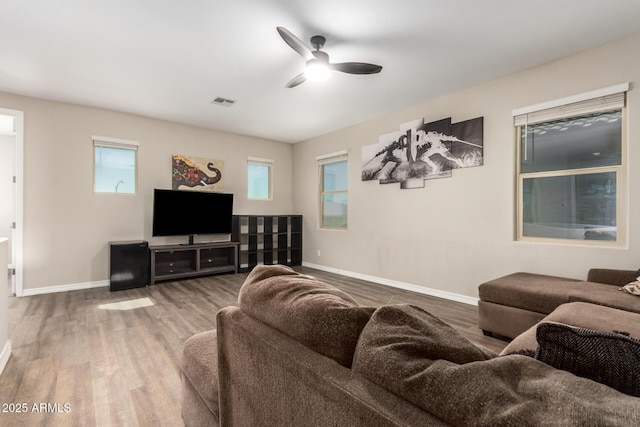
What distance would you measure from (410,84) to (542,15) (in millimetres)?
1457

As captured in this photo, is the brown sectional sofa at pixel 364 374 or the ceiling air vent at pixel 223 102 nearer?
the brown sectional sofa at pixel 364 374

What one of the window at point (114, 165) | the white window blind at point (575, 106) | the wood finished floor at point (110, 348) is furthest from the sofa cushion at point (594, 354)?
the window at point (114, 165)

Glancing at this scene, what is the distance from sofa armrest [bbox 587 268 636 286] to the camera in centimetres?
255

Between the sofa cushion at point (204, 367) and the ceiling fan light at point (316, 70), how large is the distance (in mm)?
2360

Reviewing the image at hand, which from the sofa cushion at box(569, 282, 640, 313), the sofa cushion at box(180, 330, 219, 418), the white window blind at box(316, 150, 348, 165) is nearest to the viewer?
the sofa cushion at box(180, 330, 219, 418)

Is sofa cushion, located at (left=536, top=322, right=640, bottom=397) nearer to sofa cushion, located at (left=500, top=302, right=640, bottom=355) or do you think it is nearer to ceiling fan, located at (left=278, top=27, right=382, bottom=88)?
sofa cushion, located at (left=500, top=302, right=640, bottom=355)

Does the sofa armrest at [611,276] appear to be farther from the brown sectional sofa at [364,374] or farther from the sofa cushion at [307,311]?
the sofa cushion at [307,311]

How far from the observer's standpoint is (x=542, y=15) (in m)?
2.40

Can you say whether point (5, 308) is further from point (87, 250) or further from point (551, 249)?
point (551, 249)

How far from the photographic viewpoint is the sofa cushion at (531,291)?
7.96 feet

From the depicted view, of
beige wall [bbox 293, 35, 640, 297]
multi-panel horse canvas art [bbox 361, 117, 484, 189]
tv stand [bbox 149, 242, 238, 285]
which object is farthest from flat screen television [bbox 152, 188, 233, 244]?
multi-panel horse canvas art [bbox 361, 117, 484, 189]

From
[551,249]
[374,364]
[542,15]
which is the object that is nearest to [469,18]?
[542,15]

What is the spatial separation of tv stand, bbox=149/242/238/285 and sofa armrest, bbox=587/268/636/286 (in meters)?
5.02

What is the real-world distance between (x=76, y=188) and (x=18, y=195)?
0.63 metres
